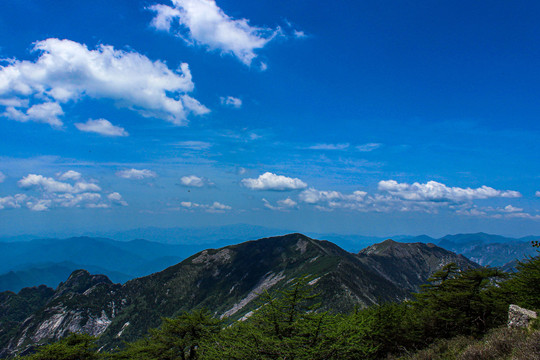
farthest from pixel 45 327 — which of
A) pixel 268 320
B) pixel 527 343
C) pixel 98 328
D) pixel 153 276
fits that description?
pixel 527 343

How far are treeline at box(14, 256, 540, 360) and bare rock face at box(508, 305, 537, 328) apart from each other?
734 cm

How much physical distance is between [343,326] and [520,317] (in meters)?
10.3

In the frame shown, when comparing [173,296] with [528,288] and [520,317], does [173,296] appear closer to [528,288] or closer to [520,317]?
[528,288]

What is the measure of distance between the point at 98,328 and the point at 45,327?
29.1 meters

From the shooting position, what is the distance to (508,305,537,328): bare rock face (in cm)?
1573

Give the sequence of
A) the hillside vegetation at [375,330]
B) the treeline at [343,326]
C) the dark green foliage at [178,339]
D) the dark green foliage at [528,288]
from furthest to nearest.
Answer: the dark green foliage at [178,339] → the dark green foliage at [528,288] → the treeline at [343,326] → the hillside vegetation at [375,330]

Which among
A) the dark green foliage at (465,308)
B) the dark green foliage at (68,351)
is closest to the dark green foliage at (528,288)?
the dark green foliage at (465,308)

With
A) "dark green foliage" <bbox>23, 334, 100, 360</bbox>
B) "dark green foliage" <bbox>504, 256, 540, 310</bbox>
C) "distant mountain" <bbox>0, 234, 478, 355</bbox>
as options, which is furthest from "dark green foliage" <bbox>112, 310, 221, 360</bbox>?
"distant mountain" <bbox>0, 234, 478, 355</bbox>

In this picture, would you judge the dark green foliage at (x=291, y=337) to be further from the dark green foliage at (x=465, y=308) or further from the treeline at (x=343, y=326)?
the dark green foliage at (x=465, y=308)

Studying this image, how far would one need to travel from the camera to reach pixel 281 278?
174 metres

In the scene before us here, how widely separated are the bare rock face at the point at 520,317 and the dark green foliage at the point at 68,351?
42.7 m

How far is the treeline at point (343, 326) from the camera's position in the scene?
1694 centimetres

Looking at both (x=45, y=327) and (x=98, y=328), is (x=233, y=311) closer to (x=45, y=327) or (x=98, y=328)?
(x=98, y=328)

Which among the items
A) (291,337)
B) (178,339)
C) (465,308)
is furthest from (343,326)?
(178,339)
